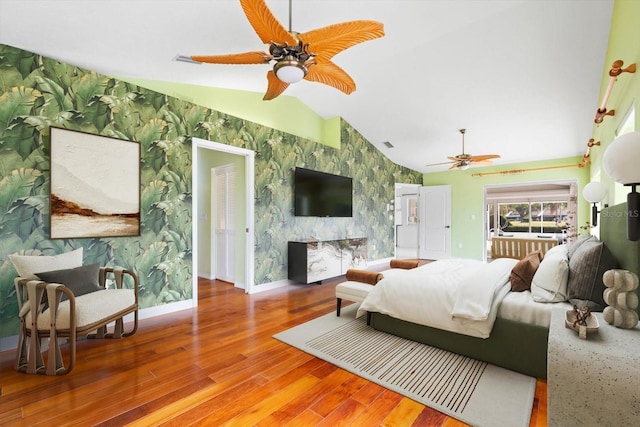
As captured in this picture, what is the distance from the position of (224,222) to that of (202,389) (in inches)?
136

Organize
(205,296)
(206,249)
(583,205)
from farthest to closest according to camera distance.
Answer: (583,205)
(206,249)
(205,296)

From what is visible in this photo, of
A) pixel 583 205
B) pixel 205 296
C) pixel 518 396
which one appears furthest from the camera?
pixel 583 205

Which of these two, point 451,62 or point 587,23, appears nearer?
point 587,23

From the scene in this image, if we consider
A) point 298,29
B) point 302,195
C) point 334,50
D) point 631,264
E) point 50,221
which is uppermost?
point 298,29

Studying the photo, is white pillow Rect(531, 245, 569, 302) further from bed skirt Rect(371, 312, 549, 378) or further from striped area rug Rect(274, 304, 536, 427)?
striped area rug Rect(274, 304, 536, 427)

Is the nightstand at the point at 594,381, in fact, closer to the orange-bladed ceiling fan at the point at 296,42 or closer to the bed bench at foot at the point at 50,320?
the orange-bladed ceiling fan at the point at 296,42

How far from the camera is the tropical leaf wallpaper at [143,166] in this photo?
7.99 feet

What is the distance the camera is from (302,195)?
16.1 ft

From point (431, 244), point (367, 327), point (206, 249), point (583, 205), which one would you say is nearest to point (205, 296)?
point (206, 249)

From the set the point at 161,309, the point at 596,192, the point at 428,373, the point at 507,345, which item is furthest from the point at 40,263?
the point at 596,192

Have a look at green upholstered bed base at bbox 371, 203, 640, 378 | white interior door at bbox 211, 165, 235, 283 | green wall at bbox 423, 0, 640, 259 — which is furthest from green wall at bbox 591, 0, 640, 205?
white interior door at bbox 211, 165, 235, 283

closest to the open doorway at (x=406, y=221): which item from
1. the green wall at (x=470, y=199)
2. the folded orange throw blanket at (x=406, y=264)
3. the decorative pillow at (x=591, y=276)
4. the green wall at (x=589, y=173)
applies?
the green wall at (x=589, y=173)

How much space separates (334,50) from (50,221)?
2.83 meters

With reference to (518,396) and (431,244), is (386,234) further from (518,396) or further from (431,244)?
(518,396)
